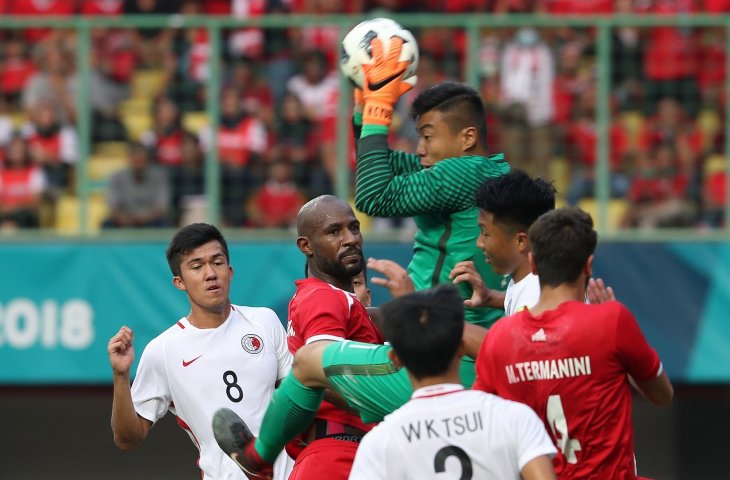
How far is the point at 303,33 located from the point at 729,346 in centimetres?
381

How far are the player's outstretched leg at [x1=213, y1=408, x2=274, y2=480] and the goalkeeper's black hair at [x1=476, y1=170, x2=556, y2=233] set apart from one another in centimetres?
122

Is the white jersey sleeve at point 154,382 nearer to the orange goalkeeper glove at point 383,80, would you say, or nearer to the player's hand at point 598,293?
the orange goalkeeper glove at point 383,80

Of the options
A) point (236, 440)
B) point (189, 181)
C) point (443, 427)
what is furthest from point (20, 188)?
point (443, 427)

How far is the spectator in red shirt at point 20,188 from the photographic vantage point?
33.2 feet

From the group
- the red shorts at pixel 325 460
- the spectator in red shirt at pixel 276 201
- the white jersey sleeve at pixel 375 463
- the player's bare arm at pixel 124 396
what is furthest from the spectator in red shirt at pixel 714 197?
the white jersey sleeve at pixel 375 463

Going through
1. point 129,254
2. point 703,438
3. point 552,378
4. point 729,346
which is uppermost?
point 552,378

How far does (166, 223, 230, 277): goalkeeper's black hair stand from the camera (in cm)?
597

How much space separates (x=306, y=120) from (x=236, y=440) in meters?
5.36

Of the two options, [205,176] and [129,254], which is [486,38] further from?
[129,254]

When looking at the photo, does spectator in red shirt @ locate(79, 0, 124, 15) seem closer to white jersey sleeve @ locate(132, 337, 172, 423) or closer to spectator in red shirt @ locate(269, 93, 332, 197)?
spectator in red shirt @ locate(269, 93, 332, 197)

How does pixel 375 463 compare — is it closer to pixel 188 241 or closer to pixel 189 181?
pixel 188 241

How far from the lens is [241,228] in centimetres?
1005

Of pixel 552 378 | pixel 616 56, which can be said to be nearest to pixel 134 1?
pixel 616 56

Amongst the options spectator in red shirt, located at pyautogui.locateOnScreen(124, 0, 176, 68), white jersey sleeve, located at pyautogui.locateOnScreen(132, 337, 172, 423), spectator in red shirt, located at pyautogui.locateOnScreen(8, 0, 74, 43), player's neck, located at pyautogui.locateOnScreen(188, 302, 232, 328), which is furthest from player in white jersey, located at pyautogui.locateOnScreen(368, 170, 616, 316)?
spectator in red shirt, located at pyautogui.locateOnScreen(8, 0, 74, 43)
